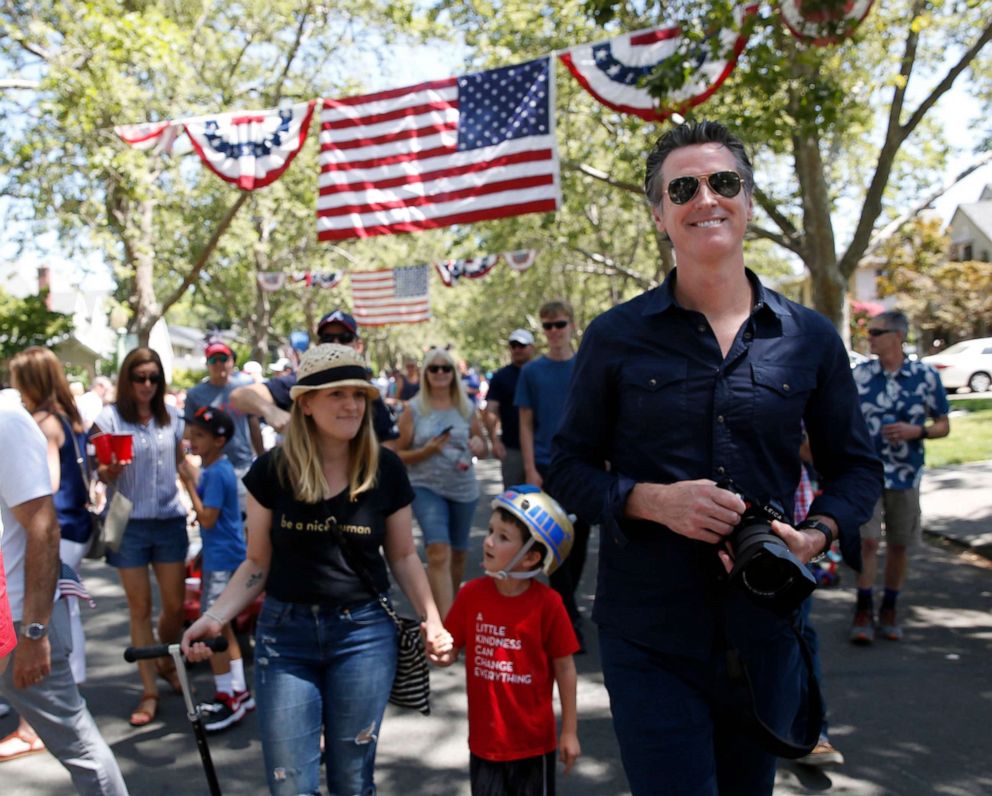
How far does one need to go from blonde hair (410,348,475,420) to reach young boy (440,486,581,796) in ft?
10.1

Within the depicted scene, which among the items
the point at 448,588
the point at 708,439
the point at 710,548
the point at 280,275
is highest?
the point at 280,275

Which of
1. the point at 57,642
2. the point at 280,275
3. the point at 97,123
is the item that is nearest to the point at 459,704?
the point at 57,642

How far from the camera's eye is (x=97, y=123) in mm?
12766

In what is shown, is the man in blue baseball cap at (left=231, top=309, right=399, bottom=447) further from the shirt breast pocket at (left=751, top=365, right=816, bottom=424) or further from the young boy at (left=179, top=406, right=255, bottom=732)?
the shirt breast pocket at (left=751, top=365, right=816, bottom=424)

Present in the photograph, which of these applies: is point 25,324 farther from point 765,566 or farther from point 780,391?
point 765,566

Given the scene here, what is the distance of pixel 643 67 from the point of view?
26.9 feet

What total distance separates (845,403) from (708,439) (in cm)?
40

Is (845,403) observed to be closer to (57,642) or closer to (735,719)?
(735,719)

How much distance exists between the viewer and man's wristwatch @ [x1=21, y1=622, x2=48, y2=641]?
305 cm

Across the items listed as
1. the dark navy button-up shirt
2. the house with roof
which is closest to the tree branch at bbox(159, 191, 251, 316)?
the dark navy button-up shirt

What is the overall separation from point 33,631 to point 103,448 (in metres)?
2.17

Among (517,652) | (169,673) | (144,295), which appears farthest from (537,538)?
(144,295)

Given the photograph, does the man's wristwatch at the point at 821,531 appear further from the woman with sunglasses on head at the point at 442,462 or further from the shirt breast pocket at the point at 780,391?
the woman with sunglasses on head at the point at 442,462

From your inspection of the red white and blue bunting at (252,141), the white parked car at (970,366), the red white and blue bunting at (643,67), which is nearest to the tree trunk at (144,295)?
the red white and blue bunting at (252,141)
